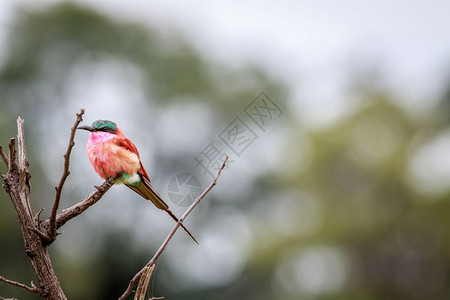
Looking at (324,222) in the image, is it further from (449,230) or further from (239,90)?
(239,90)

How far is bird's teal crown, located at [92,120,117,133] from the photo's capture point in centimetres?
243

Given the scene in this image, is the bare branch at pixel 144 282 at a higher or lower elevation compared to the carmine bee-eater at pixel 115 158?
lower

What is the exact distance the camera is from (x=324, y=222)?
64.3ft

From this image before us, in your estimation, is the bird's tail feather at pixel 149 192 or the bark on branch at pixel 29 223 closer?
the bird's tail feather at pixel 149 192

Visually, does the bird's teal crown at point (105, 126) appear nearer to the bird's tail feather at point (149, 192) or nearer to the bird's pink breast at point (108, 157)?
the bird's pink breast at point (108, 157)

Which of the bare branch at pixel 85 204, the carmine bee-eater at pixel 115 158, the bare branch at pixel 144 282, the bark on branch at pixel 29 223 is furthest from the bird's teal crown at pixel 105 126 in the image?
the bare branch at pixel 144 282

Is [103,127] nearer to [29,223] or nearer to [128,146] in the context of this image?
[128,146]

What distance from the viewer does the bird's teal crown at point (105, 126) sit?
2432mm

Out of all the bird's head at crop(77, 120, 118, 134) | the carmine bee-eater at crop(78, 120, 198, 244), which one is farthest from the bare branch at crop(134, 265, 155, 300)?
the bird's head at crop(77, 120, 118, 134)

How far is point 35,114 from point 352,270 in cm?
944

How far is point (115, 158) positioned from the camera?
240 cm

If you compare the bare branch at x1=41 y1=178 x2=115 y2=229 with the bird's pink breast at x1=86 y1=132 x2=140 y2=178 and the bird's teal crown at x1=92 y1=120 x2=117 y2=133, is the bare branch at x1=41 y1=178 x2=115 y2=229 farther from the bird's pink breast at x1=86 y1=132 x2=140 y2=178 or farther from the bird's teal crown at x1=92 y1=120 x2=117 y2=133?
the bird's teal crown at x1=92 y1=120 x2=117 y2=133

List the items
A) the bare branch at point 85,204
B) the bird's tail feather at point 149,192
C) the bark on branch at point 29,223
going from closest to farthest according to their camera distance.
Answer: the bird's tail feather at point 149,192, the bare branch at point 85,204, the bark on branch at point 29,223

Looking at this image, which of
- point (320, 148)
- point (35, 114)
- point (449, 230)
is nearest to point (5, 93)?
point (35, 114)
